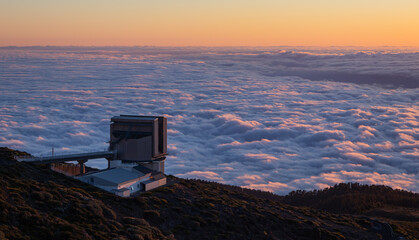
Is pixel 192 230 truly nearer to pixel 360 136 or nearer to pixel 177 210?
pixel 177 210

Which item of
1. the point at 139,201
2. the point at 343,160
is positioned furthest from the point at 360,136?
the point at 139,201

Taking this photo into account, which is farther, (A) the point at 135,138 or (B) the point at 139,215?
(A) the point at 135,138

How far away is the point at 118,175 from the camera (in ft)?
128

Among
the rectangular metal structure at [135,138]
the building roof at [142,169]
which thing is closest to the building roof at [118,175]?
the building roof at [142,169]

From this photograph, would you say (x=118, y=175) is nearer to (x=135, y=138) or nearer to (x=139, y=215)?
(x=135, y=138)

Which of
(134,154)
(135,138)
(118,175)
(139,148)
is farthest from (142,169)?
A: (135,138)

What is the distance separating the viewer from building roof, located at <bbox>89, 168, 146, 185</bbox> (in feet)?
124

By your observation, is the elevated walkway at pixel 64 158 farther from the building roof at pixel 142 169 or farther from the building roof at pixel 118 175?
the building roof at pixel 142 169

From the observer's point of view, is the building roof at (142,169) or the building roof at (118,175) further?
the building roof at (142,169)

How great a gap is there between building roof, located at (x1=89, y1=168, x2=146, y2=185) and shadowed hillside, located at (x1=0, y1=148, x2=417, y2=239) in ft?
5.18

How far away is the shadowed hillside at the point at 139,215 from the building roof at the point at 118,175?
1.58 metres

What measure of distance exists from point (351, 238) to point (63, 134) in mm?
108904

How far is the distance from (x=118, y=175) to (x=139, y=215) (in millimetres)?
6582

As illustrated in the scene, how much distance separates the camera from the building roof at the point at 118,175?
37906 mm
